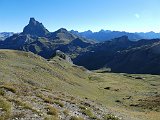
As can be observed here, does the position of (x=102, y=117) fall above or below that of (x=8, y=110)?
below

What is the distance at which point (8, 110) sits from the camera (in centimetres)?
2534

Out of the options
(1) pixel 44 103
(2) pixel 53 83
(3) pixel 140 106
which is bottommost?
(3) pixel 140 106

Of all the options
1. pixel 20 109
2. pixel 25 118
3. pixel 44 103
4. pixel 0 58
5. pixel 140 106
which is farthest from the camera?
pixel 0 58

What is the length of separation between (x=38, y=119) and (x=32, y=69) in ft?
217

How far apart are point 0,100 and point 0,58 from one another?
6462 centimetres

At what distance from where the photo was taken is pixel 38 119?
25.3 meters

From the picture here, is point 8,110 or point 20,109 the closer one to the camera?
point 8,110

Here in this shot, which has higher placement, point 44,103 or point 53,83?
point 44,103

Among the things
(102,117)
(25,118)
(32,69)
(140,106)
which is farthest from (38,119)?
(32,69)

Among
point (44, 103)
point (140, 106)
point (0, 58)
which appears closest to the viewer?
point (44, 103)

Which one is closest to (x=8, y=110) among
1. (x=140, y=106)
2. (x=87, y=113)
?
(x=87, y=113)

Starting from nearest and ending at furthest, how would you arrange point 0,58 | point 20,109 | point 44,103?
1. point 20,109
2. point 44,103
3. point 0,58

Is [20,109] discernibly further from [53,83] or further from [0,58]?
[0,58]

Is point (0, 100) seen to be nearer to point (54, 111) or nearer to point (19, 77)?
point (54, 111)
